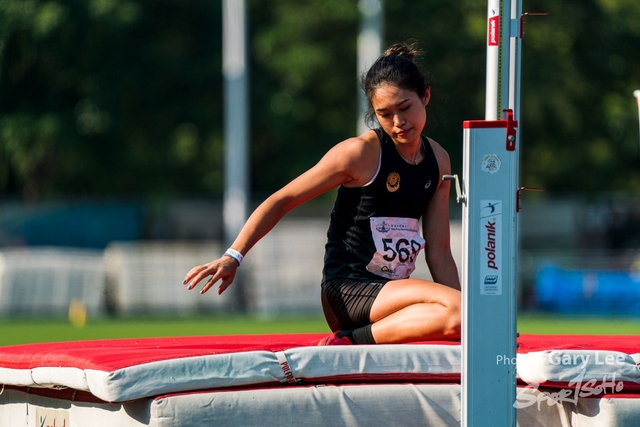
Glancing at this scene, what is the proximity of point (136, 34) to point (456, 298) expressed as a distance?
19474 millimetres

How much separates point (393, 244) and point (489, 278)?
3.78ft

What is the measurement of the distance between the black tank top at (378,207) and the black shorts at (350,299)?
51 mm

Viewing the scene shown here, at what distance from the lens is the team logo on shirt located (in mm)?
4254

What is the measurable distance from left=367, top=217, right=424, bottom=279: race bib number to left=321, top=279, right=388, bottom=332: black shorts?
0.08 m

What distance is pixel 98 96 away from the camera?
21219 millimetres

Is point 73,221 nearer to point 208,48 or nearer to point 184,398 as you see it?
point 208,48

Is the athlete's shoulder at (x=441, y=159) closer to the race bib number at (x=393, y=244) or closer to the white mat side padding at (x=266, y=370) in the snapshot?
the race bib number at (x=393, y=244)

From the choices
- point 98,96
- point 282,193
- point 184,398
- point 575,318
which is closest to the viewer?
point 184,398

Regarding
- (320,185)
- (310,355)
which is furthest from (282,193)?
(310,355)

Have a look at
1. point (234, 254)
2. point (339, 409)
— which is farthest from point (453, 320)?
point (234, 254)

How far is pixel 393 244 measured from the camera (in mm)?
4320

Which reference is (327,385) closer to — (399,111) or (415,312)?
(415,312)

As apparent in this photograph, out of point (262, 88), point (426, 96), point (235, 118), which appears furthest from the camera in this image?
point (262, 88)

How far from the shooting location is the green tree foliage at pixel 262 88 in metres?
21.2
